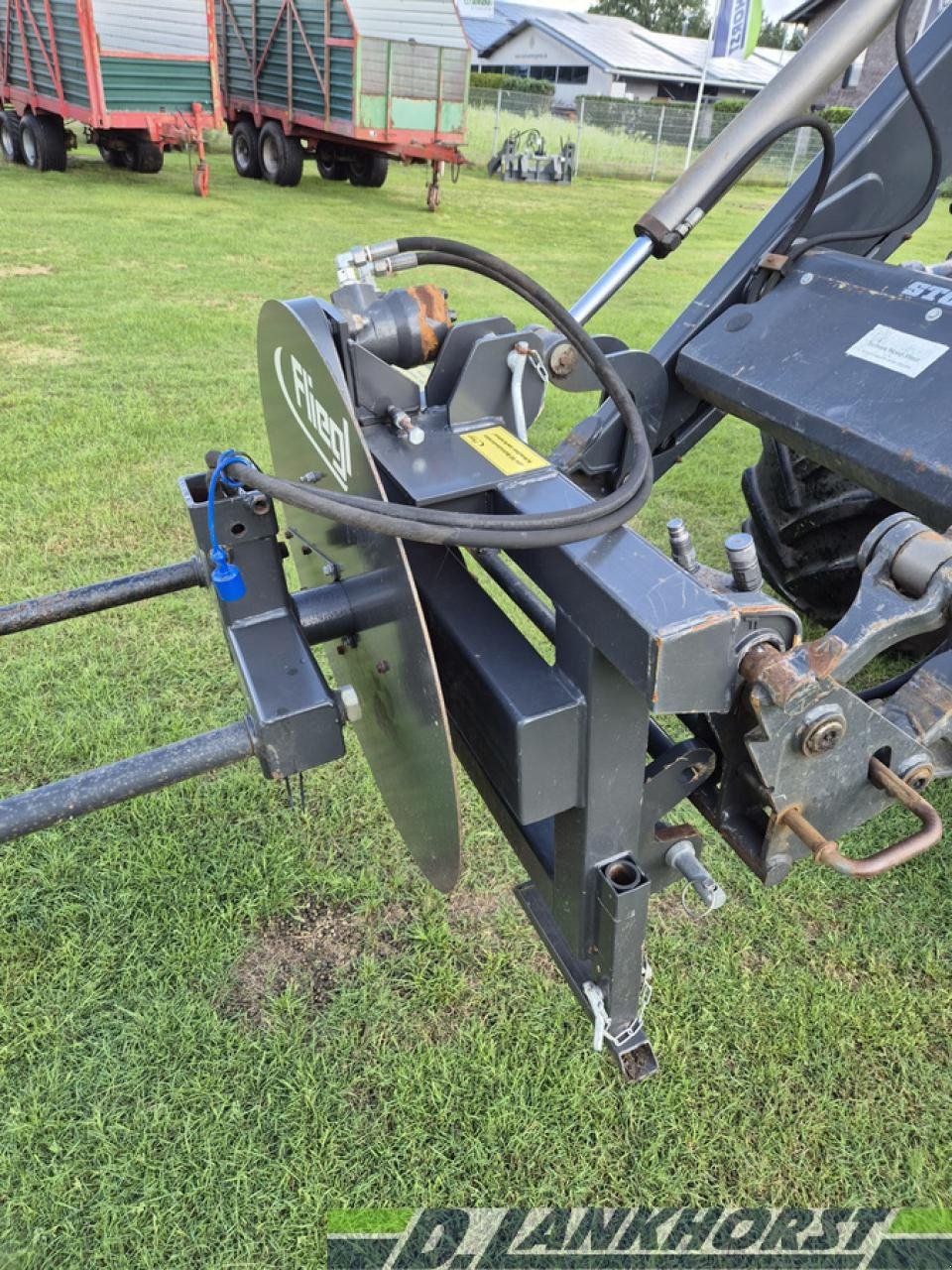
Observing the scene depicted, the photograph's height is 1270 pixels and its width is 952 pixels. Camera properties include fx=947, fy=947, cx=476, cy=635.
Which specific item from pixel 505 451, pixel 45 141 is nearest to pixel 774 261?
pixel 505 451

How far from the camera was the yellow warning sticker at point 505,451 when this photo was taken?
129 centimetres

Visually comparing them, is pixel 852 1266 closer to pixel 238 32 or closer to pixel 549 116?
pixel 238 32

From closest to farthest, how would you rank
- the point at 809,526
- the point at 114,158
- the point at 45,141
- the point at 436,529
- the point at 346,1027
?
1. the point at 436,529
2. the point at 346,1027
3. the point at 809,526
4. the point at 45,141
5. the point at 114,158

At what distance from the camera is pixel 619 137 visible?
19859 millimetres

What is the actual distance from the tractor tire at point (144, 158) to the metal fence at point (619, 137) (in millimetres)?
8021

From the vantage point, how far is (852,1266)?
1.64 m

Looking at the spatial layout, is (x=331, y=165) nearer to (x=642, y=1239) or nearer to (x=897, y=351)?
(x=897, y=351)

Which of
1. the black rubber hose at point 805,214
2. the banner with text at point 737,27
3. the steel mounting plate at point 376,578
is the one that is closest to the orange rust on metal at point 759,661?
the steel mounting plate at point 376,578

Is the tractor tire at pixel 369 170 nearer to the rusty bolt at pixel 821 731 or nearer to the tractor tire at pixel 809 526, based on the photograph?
the tractor tire at pixel 809 526

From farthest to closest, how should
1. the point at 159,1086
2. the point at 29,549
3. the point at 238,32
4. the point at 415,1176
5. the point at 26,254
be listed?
the point at 238,32, the point at 26,254, the point at 29,549, the point at 159,1086, the point at 415,1176

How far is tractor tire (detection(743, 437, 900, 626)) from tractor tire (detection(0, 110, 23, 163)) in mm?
13614

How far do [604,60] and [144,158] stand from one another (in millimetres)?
33140

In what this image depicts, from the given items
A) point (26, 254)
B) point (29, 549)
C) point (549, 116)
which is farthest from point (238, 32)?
point (29, 549)

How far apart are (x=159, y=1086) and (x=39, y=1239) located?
0.30m
